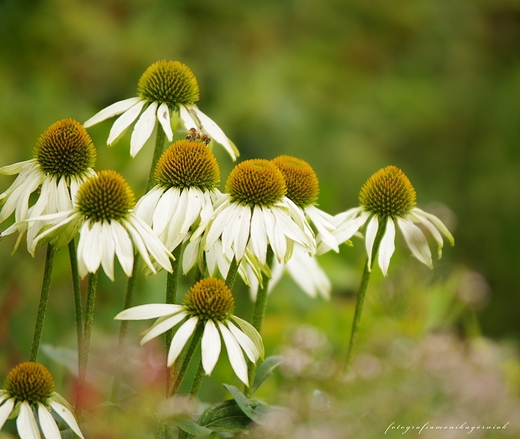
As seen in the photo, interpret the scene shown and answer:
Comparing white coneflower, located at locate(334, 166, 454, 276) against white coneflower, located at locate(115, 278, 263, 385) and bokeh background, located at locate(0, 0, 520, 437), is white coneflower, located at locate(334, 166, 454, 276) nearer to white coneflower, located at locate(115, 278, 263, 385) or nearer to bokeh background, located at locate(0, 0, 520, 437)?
white coneflower, located at locate(115, 278, 263, 385)

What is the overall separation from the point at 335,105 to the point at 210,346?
7.92ft

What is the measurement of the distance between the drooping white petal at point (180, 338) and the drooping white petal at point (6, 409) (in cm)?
17

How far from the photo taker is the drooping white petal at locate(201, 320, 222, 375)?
25.6 inches

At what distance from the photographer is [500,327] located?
2568 millimetres

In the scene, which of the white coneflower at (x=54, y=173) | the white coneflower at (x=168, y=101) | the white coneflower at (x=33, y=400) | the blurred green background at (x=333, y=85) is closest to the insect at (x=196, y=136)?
the white coneflower at (x=168, y=101)

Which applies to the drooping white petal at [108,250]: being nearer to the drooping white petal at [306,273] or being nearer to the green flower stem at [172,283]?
the green flower stem at [172,283]

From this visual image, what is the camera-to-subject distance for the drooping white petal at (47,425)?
2.22 feet

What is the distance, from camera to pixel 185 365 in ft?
2.38

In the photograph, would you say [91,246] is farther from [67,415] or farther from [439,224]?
[439,224]

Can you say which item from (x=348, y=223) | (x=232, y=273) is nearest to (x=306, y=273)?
(x=348, y=223)

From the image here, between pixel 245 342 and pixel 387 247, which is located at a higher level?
pixel 387 247

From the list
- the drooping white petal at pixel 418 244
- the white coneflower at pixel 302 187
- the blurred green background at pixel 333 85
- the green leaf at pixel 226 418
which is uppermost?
the blurred green background at pixel 333 85

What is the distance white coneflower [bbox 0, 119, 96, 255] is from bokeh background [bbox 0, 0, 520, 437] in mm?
578

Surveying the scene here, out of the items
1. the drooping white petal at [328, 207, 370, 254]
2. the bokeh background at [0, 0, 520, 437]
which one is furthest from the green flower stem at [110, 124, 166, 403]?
the bokeh background at [0, 0, 520, 437]
